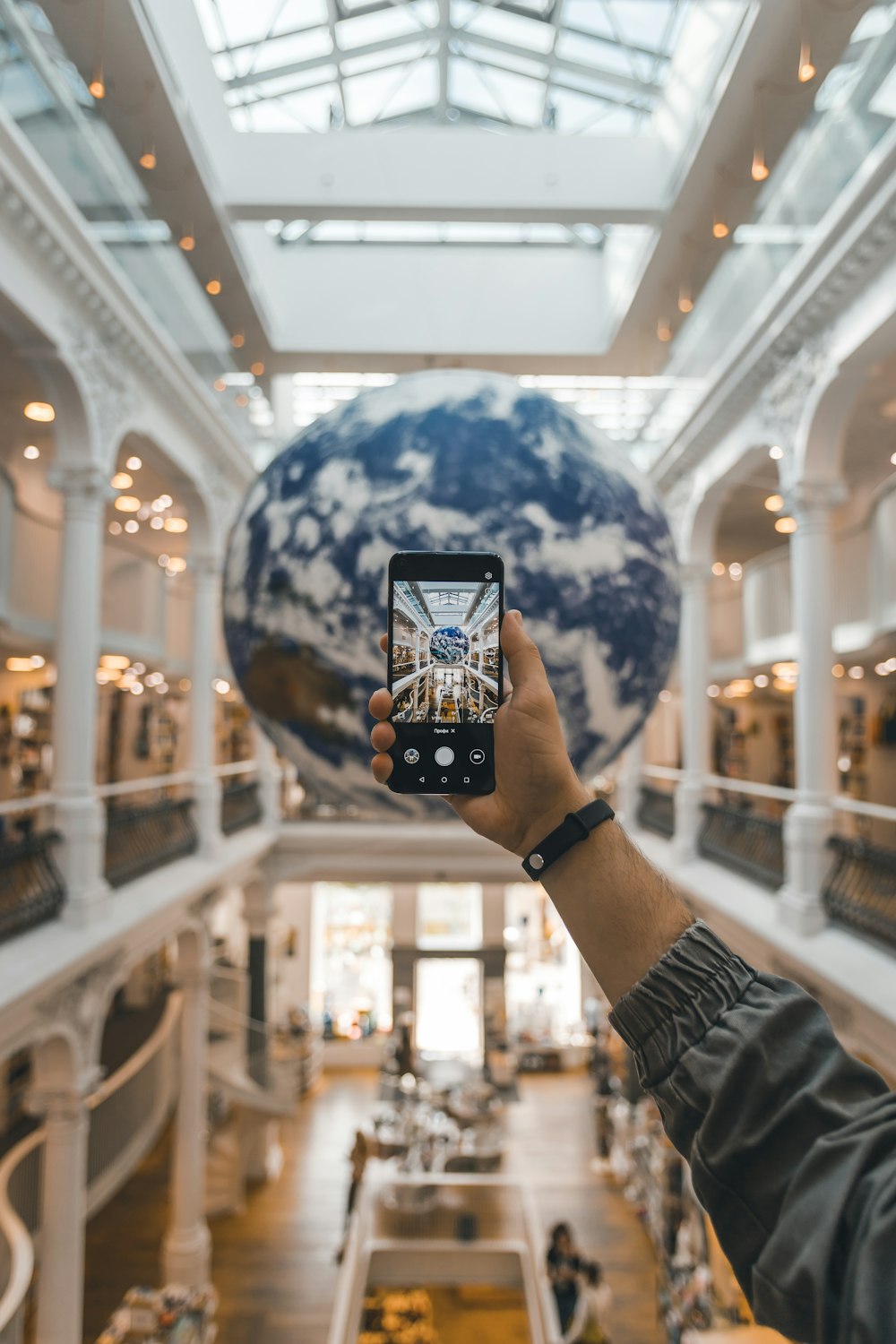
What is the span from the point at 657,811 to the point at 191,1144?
7.84 metres

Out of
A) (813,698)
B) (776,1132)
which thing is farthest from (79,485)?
(776,1132)

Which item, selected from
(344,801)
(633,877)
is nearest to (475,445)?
(344,801)

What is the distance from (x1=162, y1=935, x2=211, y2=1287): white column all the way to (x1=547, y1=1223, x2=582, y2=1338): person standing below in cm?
437

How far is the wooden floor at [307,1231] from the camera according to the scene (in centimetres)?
1041

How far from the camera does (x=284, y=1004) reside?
65.3 feet

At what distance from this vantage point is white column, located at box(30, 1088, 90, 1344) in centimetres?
713

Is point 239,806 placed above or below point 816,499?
below

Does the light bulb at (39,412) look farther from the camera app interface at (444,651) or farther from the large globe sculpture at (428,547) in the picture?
the camera app interface at (444,651)

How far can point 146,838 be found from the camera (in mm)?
9641

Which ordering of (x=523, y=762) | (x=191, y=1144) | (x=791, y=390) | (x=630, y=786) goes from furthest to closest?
1. (x=630, y=786)
2. (x=191, y=1144)
3. (x=791, y=390)
4. (x=523, y=762)

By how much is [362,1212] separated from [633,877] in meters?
12.2

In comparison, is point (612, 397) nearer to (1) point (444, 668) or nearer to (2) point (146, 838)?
(2) point (146, 838)

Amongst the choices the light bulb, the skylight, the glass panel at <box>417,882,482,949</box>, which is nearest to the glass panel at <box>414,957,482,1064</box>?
the glass panel at <box>417,882,482,949</box>

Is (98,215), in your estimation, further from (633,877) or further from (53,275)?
(633,877)
